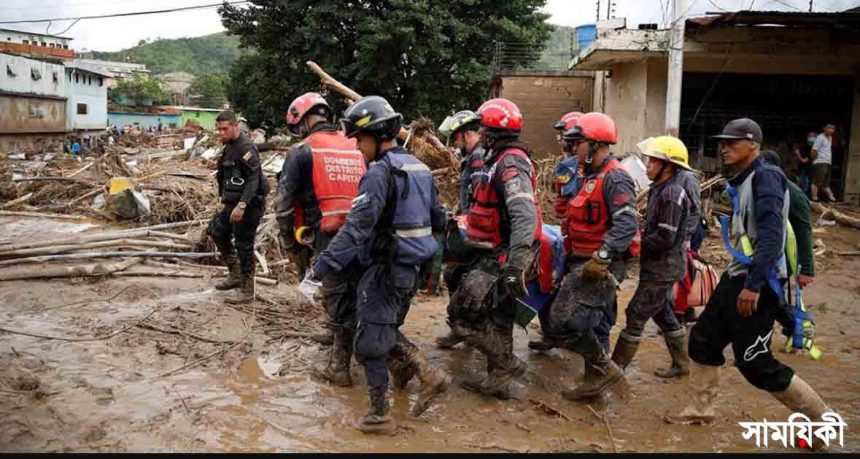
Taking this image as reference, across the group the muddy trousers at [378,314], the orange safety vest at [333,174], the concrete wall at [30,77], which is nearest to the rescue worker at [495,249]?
the muddy trousers at [378,314]

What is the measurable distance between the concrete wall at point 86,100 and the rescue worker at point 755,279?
43.6m

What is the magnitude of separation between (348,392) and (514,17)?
19.1 meters

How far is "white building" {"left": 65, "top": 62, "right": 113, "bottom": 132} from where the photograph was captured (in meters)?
40.8

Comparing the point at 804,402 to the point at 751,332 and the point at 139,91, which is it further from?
the point at 139,91

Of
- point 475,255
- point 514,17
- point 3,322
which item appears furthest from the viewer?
point 514,17

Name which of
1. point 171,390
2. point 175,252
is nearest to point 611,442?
point 171,390

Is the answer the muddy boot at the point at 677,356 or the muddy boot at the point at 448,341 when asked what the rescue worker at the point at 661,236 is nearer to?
the muddy boot at the point at 677,356

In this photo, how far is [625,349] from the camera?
16.1 feet

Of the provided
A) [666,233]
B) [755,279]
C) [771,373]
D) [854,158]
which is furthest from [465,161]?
[854,158]

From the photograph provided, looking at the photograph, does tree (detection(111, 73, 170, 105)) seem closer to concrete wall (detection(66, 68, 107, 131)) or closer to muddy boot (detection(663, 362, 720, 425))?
concrete wall (detection(66, 68, 107, 131))

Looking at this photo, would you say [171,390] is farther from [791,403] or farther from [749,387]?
[749,387]

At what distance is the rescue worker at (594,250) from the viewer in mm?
4309

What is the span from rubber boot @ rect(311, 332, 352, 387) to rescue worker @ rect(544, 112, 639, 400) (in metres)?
1.47

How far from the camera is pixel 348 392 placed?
4656 mm
